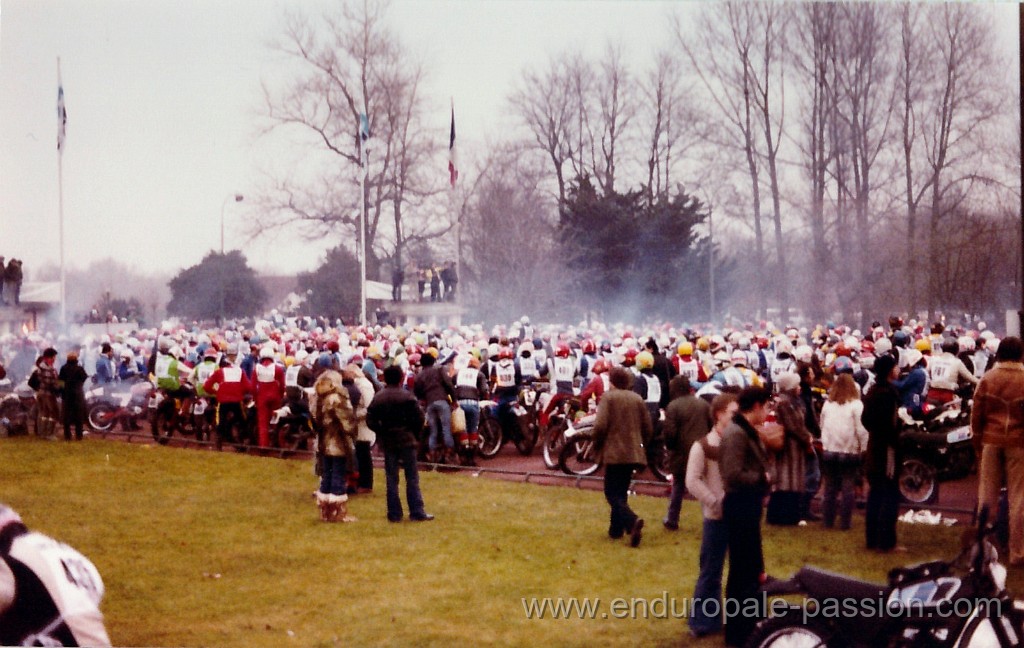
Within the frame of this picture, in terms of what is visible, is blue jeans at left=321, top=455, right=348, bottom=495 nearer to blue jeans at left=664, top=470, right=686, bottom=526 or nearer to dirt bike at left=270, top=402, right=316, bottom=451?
dirt bike at left=270, top=402, right=316, bottom=451

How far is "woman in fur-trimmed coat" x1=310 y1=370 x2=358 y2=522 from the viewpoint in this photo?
9320 mm

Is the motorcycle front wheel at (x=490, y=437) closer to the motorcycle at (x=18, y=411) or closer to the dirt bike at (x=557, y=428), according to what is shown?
the dirt bike at (x=557, y=428)

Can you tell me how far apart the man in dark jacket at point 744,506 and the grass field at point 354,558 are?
32cm

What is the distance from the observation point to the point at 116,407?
1035 centimetres

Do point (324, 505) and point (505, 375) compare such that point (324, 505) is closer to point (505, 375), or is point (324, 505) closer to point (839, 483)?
point (839, 483)

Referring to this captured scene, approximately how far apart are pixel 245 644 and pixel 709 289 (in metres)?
3.91

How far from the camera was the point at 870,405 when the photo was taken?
7.65 meters

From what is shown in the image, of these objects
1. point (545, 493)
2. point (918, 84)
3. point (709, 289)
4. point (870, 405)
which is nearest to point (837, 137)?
point (918, 84)

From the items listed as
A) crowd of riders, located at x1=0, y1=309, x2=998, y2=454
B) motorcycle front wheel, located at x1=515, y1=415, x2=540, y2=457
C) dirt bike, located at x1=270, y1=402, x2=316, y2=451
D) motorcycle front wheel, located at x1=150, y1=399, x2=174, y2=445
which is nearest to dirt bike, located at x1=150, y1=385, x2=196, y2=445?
motorcycle front wheel, located at x1=150, y1=399, x2=174, y2=445

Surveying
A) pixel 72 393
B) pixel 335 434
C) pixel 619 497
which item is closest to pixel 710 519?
pixel 619 497

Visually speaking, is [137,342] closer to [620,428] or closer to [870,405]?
[620,428]

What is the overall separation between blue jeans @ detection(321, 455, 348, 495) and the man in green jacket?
2.38m

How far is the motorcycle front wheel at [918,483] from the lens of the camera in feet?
22.9

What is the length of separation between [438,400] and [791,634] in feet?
21.0
